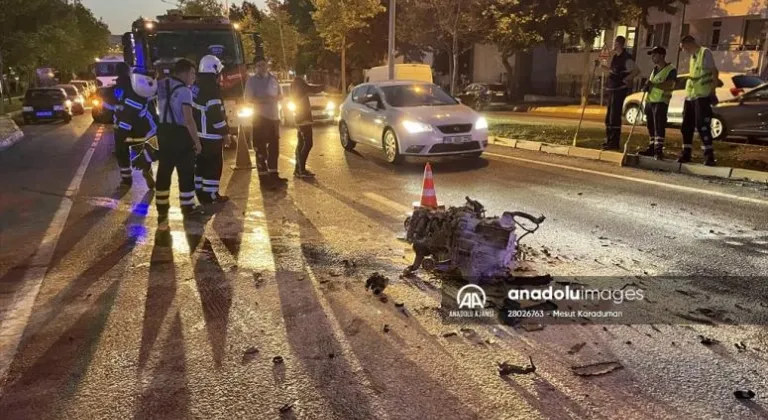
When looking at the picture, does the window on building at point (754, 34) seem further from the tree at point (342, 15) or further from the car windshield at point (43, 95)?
the car windshield at point (43, 95)

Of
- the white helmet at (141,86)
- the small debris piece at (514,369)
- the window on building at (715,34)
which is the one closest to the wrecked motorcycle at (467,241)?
the small debris piece at (514,369)

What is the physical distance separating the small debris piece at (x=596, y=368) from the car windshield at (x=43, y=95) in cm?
2642

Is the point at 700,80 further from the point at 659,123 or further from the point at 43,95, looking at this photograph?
the point at 43,95

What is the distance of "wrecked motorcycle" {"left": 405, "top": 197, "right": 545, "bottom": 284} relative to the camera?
455cm

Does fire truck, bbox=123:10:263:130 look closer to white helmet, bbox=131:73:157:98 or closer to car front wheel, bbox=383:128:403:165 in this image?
car front wheel, bbox=383:128:403:165

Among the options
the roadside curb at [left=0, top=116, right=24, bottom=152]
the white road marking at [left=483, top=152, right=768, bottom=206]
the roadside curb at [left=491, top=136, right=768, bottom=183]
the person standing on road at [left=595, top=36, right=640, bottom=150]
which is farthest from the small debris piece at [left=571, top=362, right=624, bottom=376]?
the roadside curb at [left=0, top=116, right=24, bottom=152]

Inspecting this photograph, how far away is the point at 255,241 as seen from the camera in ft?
19.9

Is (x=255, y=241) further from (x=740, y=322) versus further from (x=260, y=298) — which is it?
(x=740, y=322)

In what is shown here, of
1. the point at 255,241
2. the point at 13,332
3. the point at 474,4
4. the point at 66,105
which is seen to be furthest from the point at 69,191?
the point at 474,4

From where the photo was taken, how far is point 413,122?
10.5 metres

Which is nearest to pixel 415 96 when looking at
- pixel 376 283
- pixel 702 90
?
pixel 702 90

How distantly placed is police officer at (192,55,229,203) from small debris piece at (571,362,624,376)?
18.9 ft

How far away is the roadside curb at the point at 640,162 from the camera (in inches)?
353

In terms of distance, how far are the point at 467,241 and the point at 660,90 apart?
24.4 feet
